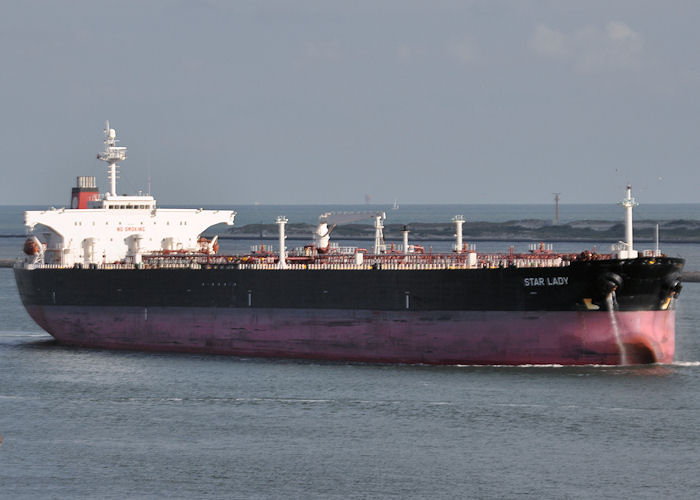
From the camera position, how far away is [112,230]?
46562 mm

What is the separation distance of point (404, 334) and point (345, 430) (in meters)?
8.21

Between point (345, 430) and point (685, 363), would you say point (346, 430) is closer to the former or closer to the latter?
point (345, 430)

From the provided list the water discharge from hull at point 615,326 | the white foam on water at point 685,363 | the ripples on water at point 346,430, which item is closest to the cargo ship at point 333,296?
the water discharge from hull at point 615,326

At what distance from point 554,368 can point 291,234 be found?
119 m

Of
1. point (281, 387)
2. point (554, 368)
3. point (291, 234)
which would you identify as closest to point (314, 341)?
point (281, 387)

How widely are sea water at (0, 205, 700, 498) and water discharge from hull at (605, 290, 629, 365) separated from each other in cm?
34

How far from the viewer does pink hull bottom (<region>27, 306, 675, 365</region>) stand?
114 feet

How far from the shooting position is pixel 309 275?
38.6 meters

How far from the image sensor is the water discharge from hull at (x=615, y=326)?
34.4 meters
